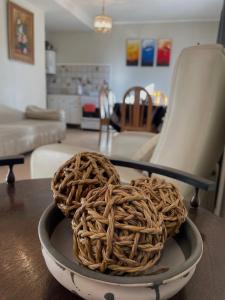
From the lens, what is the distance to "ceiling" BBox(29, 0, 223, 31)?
14.3 ft

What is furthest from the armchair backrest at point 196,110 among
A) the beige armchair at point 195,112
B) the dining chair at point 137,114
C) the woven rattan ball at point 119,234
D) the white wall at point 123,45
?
the white wall at point 123,45

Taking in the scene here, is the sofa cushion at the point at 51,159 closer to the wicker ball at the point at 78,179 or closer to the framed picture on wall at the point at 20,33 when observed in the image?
the wicker ball at the point at 78,179

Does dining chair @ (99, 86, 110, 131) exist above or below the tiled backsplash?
below

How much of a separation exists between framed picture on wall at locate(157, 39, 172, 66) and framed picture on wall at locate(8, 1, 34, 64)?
9.05ft

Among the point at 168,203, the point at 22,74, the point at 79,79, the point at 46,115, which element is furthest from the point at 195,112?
the point at 79,79

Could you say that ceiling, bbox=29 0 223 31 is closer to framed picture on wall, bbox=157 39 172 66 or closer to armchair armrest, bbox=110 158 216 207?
framed picture on wall, bbox=157 39 172 66

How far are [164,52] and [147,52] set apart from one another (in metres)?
0.38

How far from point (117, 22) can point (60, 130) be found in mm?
3323

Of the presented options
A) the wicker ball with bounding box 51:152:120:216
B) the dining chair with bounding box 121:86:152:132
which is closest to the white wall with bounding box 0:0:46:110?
the dining chair with bounding box 121:86:152:132

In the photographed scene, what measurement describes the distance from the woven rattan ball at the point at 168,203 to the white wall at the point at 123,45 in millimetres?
5679

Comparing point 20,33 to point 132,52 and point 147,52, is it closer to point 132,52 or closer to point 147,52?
point 132,52

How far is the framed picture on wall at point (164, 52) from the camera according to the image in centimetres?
566

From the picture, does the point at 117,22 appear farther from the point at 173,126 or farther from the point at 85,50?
the point at 173,126

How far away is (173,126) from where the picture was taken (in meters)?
1.02
